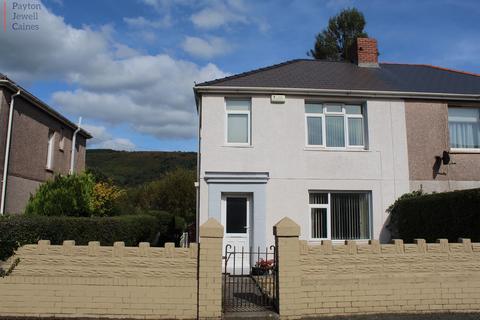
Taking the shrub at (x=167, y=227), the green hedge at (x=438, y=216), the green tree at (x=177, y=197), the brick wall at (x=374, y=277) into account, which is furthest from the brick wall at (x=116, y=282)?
the green tree at (x=177, y=197)

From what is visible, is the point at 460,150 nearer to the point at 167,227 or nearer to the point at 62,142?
the point at 167,227

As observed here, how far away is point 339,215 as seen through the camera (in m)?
13.0

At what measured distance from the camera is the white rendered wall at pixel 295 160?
41.2ft

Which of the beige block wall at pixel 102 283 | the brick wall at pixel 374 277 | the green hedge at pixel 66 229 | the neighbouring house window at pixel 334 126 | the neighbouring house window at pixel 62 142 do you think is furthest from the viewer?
the neighbouring house window at pixel 62 142

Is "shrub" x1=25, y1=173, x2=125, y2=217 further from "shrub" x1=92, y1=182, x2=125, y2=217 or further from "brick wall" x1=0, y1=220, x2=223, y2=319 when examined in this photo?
"brick wall" x1=0, y1=220, x2=223, y2=319

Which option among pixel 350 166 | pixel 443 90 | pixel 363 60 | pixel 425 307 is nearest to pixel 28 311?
pixel 425 307

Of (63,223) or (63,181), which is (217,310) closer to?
(63,223)

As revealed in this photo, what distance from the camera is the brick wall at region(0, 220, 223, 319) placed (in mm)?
7191

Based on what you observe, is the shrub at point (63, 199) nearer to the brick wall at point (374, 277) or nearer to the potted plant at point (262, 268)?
the potted plant at point (262, 268)

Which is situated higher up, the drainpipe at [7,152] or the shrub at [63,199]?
the drainpipe at [7,152]

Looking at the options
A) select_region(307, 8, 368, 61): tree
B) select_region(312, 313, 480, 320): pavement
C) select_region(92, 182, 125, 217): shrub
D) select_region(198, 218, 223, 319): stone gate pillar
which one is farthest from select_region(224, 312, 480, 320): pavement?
select_region(307, 8, 368, 61): tree

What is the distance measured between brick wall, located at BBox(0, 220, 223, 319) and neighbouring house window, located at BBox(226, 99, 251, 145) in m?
5.88

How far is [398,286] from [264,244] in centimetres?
501

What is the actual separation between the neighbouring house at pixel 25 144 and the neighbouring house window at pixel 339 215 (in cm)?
1001
